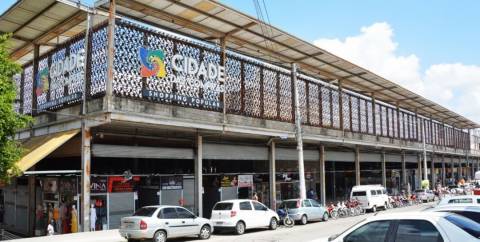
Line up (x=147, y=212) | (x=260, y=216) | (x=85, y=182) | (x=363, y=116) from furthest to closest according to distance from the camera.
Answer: (x=363, y=116) → (x=260, y=216) → (x=85, y=182) → (x=147, y=212)

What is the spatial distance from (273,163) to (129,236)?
1664 cm

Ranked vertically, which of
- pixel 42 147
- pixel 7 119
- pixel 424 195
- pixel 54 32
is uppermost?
pixel 54 32

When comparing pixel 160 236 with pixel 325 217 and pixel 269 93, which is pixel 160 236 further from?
pixel 269 93

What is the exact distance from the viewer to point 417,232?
7.28 metres

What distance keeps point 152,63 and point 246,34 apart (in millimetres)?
7186

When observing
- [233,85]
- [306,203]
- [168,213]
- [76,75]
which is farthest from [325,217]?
[76,75]

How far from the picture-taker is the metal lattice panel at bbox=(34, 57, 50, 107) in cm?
2719

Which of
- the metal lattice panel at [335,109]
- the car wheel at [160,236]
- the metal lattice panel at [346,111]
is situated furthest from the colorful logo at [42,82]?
the metal lattice panel at [346,111]

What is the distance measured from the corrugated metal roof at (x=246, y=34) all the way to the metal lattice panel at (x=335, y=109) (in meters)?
1.35

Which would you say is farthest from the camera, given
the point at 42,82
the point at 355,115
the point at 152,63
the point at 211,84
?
the point at 355,115

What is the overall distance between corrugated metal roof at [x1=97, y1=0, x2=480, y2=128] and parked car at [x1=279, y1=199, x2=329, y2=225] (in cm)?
974

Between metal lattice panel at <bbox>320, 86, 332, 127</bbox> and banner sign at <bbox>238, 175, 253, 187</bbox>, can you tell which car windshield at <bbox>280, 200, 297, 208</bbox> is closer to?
banner sign at <bbox>238, 175, 253, 187</bbox>

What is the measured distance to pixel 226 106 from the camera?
2814cm

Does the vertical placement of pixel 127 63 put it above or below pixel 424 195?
above
